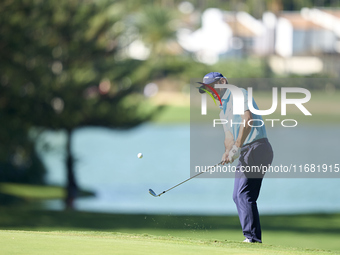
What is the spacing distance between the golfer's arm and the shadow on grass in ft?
25.1

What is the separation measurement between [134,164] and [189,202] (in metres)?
13.4

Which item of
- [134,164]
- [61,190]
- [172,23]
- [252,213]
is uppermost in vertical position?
[172,23]

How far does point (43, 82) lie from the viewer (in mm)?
21125

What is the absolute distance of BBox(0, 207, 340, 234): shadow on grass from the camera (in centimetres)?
1578

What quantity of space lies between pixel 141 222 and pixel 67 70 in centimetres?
762

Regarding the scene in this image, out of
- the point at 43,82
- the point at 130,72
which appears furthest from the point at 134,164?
the point at 43,82

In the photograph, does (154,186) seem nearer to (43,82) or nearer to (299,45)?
(43,82)

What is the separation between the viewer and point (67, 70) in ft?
75.3

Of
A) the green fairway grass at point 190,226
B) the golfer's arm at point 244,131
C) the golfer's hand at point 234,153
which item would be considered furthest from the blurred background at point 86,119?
the golfer's arm at point 244,131

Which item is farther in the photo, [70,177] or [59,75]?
[70,177]

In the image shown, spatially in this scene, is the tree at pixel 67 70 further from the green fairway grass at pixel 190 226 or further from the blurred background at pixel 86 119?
the green fairway grass at pixel 190 226

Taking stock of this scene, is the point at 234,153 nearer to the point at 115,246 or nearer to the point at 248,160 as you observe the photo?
the point at 248,160

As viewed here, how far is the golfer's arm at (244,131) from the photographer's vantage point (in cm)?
749

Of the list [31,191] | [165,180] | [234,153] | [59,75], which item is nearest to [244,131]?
[234,153]
